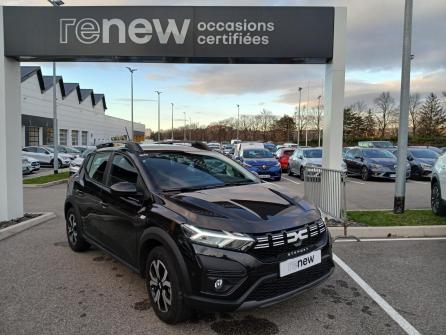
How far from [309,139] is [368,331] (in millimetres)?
77473

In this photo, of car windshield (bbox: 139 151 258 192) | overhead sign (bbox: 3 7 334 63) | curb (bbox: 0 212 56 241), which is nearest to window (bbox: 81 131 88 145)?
curb (bbox: 0 212 56 241)

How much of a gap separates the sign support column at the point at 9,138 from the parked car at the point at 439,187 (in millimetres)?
8612

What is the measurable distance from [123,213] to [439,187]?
6.59 metres

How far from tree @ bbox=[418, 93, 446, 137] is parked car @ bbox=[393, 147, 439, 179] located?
150 ft

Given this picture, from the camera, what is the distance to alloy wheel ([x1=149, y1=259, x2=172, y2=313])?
Result: 354 cm

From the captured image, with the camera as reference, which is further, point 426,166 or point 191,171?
point 426,166

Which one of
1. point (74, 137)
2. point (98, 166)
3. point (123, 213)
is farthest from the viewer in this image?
point (74, 137)

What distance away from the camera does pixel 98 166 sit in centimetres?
540

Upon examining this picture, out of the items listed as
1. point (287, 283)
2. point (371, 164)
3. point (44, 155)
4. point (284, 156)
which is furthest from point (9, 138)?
point (44, 155)

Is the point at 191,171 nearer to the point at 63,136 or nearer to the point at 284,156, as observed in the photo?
the point at 284,156

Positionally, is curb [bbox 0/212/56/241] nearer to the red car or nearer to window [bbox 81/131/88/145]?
the red car

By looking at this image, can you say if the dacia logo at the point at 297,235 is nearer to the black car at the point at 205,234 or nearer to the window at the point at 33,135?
the black car at the point at 205,234

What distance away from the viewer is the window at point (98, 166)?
17.0ft

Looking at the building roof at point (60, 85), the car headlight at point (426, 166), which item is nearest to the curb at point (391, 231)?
the car headlight at point (426, 166)
